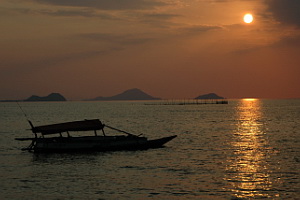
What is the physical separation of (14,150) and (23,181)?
21.1m

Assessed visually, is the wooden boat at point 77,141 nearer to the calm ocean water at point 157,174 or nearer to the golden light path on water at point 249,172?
the calm ocean water at point 157,174

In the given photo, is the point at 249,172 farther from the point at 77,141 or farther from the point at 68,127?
the point at 68,127

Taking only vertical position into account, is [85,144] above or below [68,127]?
below

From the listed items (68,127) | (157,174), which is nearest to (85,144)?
(68,127)

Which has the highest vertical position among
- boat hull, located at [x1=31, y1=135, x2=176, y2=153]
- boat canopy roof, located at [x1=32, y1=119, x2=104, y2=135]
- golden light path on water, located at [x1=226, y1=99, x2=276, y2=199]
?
boat canopy roof, located at [x1=32, y1=119, x2=104, y2=135]

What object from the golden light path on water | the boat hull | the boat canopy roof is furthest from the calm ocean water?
the boat canopy roof

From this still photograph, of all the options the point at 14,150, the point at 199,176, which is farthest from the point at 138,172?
the point at 14,150

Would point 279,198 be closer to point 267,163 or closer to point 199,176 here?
point 199,176

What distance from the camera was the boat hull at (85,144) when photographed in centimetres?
4534

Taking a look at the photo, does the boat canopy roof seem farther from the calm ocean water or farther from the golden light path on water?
the golden light path on water

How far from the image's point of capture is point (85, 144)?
45656 millimetres

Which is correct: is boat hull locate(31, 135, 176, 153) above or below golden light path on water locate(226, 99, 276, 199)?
above

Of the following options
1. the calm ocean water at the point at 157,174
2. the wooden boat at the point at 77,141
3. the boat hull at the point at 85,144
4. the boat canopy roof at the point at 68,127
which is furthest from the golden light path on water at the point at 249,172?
the boat canopy roof at the point at 68,127

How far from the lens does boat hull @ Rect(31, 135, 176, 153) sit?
45344 mm
